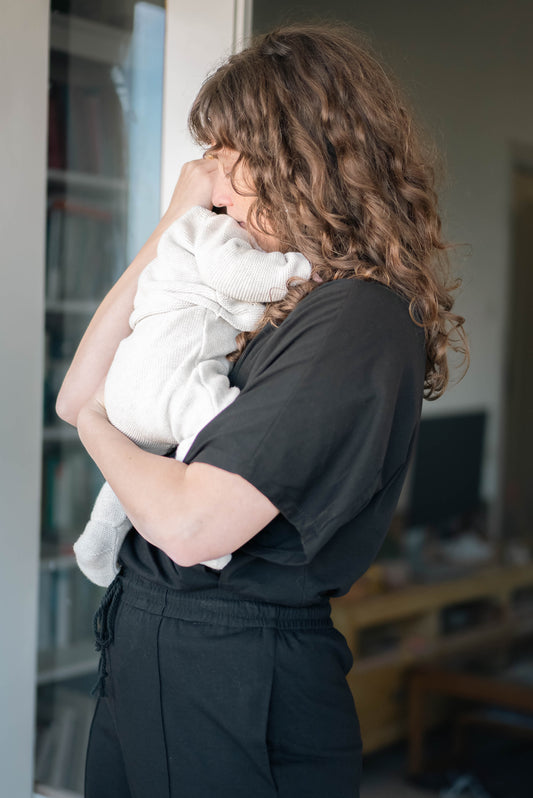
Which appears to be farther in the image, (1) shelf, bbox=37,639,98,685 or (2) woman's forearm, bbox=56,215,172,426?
(1) shelf, bbox=37,639,98,685

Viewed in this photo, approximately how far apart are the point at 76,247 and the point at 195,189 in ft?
3.55

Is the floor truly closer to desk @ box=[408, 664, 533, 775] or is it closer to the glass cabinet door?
desk @ box=[408, 664, 533, 775]

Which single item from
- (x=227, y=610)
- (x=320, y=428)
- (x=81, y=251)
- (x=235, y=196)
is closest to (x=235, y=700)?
(x=227, y=610)

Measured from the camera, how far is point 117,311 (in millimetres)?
1123

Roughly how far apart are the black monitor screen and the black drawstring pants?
204 centimetres

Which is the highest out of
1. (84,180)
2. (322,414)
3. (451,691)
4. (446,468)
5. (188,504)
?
(84,180)

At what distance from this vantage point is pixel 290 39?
95cm

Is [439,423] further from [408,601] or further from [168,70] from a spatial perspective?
[168,70]

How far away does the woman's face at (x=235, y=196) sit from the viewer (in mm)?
986

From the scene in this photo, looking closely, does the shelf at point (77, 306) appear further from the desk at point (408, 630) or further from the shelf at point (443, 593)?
the shelf at point (443, 593)

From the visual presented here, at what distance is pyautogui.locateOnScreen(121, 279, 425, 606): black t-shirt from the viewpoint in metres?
0.81

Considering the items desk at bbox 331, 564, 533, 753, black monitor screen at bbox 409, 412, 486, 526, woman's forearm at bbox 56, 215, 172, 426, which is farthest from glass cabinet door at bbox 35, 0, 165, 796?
black monitor screen at bbox 409, 412, 486, 526

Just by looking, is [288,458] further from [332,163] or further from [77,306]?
[77,306]

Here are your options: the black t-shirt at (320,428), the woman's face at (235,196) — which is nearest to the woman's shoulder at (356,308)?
the black t-shirt at (320,428)
